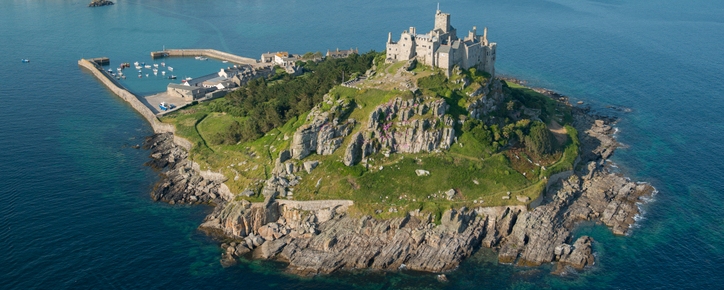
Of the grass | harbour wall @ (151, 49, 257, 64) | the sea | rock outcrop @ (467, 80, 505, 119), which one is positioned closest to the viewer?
the sea

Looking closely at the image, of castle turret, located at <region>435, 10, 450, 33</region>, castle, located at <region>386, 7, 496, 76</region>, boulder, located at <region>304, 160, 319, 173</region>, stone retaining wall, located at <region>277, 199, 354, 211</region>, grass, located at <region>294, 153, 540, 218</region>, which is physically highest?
castle turret, located at <region>435, 10, 450, 33</region>

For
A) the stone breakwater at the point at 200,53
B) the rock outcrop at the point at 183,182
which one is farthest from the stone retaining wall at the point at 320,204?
the stone breakwater at the point at 200,53

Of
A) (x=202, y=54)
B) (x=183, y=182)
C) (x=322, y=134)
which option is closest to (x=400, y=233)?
(x=322, y=134)

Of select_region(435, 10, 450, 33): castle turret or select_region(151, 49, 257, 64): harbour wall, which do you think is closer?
select_region(435, 10, 450, 33): castle turret

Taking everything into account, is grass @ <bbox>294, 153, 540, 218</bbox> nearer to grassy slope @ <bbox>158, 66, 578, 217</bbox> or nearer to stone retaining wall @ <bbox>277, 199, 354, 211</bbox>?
grassy slope @ <bbox>158, 66, 578, 217</bbox>

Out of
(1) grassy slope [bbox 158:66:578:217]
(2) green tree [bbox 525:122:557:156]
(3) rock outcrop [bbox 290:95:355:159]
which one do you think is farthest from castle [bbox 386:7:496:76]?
(3) rock outcrop [bbox 290:95:355:159]

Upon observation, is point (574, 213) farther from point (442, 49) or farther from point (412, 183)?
point (442, 49)
